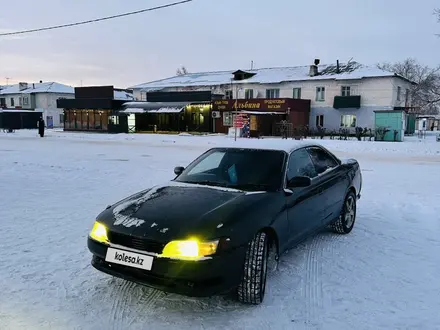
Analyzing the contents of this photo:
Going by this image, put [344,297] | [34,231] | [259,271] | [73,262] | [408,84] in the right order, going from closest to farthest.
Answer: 1. [259,271]
2. [344,297]
3. [73,262]
4. [34,231]
5. [408,84]

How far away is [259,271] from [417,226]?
12.6ft

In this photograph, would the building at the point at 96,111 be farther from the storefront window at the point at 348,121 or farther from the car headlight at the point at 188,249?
the car headlight at the point at 188,249

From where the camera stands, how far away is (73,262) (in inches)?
178

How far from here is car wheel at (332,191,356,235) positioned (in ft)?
18.5

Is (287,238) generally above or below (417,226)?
above

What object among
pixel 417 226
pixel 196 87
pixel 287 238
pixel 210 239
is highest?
pixel 196 87

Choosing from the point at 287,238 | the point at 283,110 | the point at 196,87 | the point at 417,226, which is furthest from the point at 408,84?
the point at 287,238

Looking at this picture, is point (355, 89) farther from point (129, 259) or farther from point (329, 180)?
point (129, 259)

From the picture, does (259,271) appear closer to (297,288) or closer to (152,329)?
(297,288)

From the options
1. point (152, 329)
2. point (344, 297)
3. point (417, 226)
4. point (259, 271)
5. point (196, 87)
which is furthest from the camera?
point (196, 87)

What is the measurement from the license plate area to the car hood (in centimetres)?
17

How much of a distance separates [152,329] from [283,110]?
118 ft

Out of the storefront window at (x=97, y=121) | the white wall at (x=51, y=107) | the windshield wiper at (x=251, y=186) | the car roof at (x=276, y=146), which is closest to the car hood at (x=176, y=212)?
the windshield wiper at (x=251, y=186)

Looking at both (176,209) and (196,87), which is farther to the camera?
(196,87)
